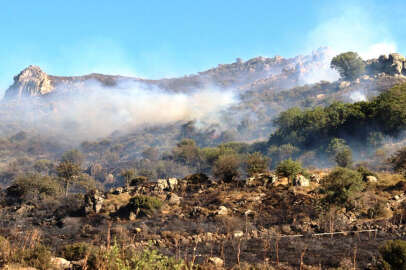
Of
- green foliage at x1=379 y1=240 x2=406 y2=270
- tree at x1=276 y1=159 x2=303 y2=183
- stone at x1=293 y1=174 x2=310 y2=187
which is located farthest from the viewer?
tree at x1=276 y1=159 x2=303 y2=183

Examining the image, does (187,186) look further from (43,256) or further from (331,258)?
(43,256)

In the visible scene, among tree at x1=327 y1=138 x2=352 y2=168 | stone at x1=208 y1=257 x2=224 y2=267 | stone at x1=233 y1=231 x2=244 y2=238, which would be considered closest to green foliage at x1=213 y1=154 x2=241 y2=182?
stone at x1=233 y1=231 x2=244 y2=238

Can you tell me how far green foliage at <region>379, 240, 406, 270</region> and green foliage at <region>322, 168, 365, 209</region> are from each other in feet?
44.2

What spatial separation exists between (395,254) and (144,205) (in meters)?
21.6

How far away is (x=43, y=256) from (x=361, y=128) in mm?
74716

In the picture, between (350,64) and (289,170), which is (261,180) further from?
(350,64)

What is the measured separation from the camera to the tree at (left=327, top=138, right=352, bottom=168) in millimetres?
51178

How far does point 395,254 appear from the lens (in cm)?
1361

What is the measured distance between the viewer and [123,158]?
144 meters

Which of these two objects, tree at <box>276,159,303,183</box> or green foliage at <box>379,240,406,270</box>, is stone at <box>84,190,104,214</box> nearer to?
tree at <box>276,159,303,183</box>

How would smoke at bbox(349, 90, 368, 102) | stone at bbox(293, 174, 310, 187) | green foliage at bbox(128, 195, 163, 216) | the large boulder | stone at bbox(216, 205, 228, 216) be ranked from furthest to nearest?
smoke at bbox(349, 90, 368, 102)
the large boulder
stone at bbox(293, 174, 310, 187)
green foliage at bbox(128, 195, 163, 216)
stone at bbox(216, 205, 228, 216)

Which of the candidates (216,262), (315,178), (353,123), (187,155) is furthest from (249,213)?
(187,155)

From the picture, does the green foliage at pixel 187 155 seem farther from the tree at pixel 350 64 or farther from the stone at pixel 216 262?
the tree at pixel 350 64

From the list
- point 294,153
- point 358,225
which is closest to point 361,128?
point 294,153
